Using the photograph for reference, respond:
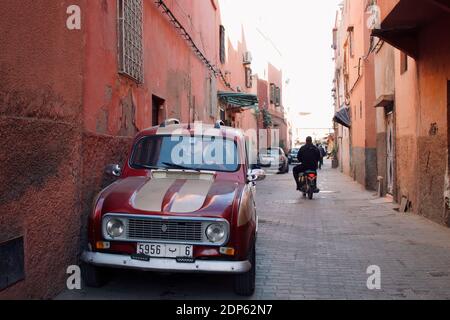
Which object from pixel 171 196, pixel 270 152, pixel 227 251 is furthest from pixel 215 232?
pixel 270 152

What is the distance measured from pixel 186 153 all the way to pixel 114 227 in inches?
62.7

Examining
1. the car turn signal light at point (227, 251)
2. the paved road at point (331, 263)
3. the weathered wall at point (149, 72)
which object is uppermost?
the weathered wall at point (149, 72)

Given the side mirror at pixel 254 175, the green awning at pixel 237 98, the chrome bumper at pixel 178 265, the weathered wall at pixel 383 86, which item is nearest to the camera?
the chrome bumper at pixel 178 265

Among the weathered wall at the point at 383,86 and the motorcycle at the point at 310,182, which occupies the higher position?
the weathered wall at the point at 383,86

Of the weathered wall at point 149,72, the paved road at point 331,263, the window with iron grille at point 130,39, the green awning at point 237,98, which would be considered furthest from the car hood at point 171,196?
the green awning at point 237,98

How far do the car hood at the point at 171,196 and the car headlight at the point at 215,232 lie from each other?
0.12 meters

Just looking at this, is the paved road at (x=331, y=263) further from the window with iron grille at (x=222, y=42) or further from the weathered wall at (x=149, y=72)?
the window with iron grille at (x=222, y=42)

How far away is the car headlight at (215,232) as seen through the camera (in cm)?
467

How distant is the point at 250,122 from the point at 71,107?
26.1 meters

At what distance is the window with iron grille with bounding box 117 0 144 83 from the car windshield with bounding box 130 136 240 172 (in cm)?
187

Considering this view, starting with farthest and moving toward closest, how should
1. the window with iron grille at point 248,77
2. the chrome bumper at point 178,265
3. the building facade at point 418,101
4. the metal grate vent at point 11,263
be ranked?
the window with iron grille at point 248,77
the building facade at point 418,101
the chrome bumper at point 178,265
the metal grate vent at point 11,263

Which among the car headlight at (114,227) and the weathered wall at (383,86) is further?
the weathered wall at (383,86)

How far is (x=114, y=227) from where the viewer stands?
4.81 meters

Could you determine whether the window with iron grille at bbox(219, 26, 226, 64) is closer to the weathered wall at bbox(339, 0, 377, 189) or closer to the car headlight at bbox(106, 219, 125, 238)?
the weathered wall at bbox(339, 0, 377, 189)
